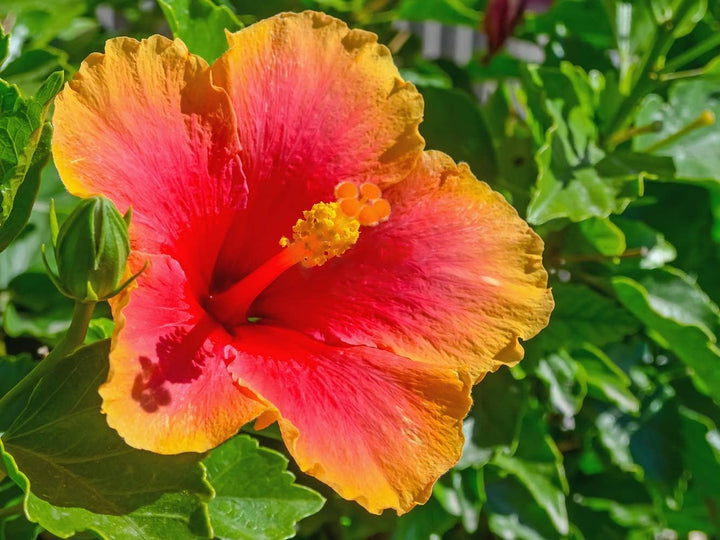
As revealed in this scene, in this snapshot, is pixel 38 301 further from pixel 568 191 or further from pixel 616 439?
pixel 616 439

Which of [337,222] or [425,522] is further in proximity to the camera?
[425,522]

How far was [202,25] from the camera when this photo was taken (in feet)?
2.97

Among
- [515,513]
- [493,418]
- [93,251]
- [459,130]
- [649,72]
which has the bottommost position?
[515,513]

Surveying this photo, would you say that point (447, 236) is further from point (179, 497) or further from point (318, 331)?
point (179, 497)

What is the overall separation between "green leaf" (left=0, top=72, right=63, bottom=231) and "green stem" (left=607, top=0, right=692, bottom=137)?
82 cm

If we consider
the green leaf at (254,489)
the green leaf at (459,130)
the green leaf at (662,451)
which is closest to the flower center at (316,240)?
the green leaf at (254,489)

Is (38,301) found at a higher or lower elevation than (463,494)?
higher

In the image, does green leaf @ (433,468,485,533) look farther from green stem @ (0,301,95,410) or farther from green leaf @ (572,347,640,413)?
green stem @ (0,301,95,410)

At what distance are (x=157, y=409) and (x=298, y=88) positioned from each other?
0.34 meters

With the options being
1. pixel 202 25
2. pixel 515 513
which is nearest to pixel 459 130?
pixel 202 25

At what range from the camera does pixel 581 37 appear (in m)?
1.52

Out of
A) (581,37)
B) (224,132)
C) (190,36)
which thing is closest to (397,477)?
(224,132)

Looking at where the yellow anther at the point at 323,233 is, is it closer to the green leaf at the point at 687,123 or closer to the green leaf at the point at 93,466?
the green leaf at the point at 93,466

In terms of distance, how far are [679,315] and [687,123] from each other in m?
0.31
